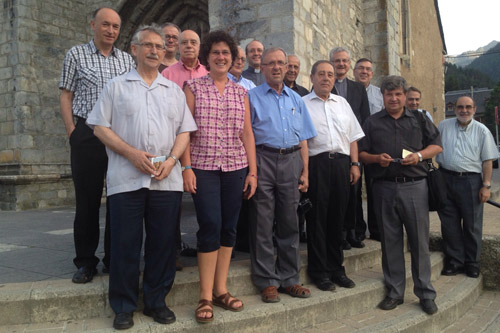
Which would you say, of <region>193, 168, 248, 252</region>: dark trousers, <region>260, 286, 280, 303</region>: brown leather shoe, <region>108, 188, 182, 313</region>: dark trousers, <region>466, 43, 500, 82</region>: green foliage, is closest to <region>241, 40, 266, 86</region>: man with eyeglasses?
<region>193, 168, 248, 252</region>: dark trousers

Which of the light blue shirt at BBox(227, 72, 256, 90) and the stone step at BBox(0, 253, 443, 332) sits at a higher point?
the light blue shirt at BBox(227, 72, 256, 90)

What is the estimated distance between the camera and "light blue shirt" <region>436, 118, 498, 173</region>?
4180mm

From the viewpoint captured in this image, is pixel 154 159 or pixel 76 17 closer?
pixel 154 159

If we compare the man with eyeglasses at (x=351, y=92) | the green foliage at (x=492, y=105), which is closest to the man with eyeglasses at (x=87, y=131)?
the man with eyeglasses at (x=351, y=92)

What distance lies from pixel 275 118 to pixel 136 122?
1.03 meters

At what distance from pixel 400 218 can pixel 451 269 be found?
4.73ft

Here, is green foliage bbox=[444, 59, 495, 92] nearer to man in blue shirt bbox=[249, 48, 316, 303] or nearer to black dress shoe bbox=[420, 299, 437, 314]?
black dress shoe bbox=[420, 299, 437, 314]

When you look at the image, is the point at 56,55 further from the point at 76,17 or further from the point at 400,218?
the point at 400,218

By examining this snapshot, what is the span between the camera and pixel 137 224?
2.41 m

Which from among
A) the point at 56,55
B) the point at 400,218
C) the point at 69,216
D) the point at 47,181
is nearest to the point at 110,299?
the point at 400,218

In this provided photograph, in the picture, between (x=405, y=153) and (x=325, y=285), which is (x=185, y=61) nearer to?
(x=405, y=153)

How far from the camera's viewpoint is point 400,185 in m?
3.23

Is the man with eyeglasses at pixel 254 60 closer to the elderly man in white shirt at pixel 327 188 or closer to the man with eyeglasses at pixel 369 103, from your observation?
the elderly man in white shirt at pixel 327 188

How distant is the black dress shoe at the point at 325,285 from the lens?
3.13 meters
